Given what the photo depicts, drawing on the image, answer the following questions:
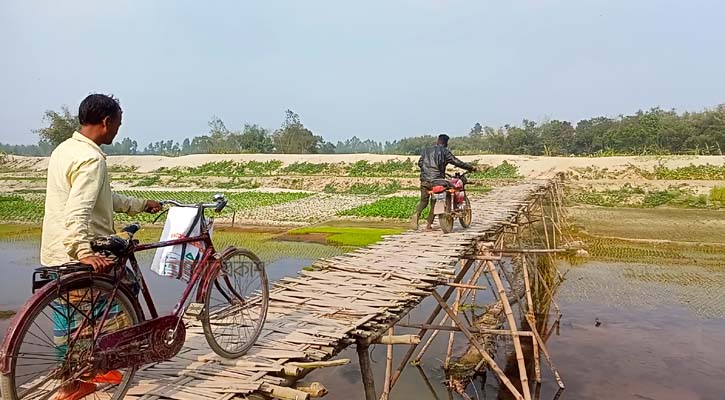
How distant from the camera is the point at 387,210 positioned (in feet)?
84.7

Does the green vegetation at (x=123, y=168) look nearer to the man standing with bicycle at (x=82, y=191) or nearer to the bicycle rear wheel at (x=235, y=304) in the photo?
the bicycle rear wheel at (x=235, y=304)

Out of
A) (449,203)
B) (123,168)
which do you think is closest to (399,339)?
(449,203)

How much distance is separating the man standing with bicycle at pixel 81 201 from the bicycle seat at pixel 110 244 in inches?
1.7

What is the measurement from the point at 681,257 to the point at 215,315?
55.1ft

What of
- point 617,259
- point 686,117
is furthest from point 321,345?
point 686,117

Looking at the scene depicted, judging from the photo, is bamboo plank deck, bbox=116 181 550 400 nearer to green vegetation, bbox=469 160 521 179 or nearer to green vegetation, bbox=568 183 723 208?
green vegetation, bbox=568 183 723 208

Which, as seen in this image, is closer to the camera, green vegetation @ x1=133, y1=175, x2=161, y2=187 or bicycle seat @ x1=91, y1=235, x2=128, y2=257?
bicycle seat @ x1=91, y1=235, x2=128, y2=257

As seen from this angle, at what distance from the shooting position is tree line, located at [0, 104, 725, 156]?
44.1m

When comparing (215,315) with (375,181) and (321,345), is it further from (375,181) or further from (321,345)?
(375,181)

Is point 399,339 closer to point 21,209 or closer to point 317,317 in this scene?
point 317,317

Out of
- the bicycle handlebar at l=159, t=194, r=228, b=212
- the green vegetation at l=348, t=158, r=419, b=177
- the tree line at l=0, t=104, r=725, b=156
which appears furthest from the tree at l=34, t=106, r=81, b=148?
the bicycle handlebar at l=159, t=194, r=228, b=212

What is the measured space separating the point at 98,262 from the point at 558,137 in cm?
5347

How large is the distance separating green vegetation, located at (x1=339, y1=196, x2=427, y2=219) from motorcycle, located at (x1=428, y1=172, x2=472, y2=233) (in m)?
14.7

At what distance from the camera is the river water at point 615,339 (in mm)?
8445
